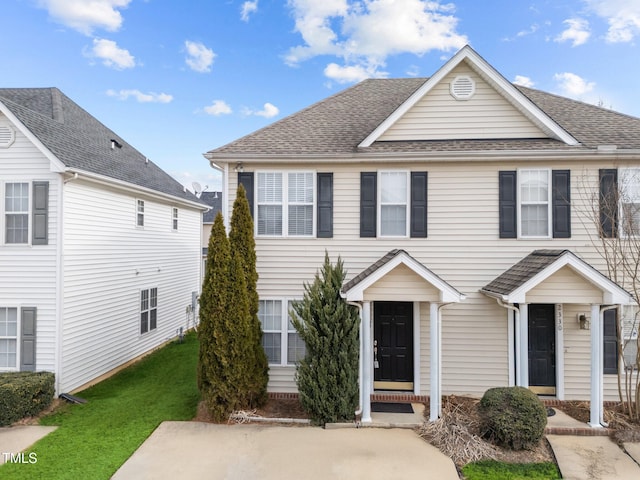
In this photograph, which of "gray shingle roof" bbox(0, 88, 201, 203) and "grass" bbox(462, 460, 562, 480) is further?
"gray shingle roof" bbox(0, 88, 201, 203)

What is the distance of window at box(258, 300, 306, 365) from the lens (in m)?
8.85

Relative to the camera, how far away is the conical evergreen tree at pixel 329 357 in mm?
7121

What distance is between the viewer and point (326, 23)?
56.0ft

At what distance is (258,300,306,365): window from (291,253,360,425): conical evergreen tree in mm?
1532

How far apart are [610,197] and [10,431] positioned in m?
13.9

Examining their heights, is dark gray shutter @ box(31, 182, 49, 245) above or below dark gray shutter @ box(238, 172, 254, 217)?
below

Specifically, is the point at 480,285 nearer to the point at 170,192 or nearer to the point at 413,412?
the point at 413,412

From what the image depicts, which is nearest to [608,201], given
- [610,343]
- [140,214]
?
[610,343]

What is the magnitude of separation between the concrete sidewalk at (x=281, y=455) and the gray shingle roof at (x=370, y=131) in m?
6.08

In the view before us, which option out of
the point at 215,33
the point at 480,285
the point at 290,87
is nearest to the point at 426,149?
the point at 480,285

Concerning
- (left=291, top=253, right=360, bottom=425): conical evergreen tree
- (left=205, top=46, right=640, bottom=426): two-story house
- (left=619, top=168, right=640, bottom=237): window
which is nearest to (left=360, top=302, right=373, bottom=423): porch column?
(left=291, top=253, right=360, bottom=425): conical evergreen tree

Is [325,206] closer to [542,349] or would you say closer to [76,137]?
[542,349]

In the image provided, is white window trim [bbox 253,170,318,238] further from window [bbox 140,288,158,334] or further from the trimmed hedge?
window [bbox 140,288,158,334]

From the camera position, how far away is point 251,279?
26.7 ft
